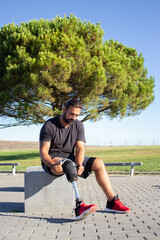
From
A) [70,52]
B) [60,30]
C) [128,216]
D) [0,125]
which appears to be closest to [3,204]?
[128,216]

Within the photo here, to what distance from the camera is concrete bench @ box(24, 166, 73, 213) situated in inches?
173

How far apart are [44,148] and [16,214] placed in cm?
125

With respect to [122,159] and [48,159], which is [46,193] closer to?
[48,159]

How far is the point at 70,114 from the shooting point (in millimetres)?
4027

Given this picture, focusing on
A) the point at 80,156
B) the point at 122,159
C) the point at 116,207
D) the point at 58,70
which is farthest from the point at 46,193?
the point at 122,159

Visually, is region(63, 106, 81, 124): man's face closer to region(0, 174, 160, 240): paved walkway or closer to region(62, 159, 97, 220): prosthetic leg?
region(62, 159, 97, 220): prosthetic leg

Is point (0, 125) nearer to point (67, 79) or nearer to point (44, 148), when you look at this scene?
point (67, 79)

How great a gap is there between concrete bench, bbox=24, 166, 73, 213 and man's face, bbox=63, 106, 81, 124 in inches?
40.0

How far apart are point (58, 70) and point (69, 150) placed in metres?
14.5

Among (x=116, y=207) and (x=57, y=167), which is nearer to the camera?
(x=57, y=167)

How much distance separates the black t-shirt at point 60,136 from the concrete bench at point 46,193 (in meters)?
0.53

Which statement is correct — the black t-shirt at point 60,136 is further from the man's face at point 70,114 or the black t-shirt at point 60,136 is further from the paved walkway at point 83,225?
the paved walkway at point 83,225

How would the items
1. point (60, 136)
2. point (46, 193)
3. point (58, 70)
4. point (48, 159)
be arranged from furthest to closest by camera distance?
point (58, 70) < point (46, 193) < point (60, 136) < point (48, 159)

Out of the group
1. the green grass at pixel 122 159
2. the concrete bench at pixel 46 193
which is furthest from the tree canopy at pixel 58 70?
the concrete bench at pixel 46 193
